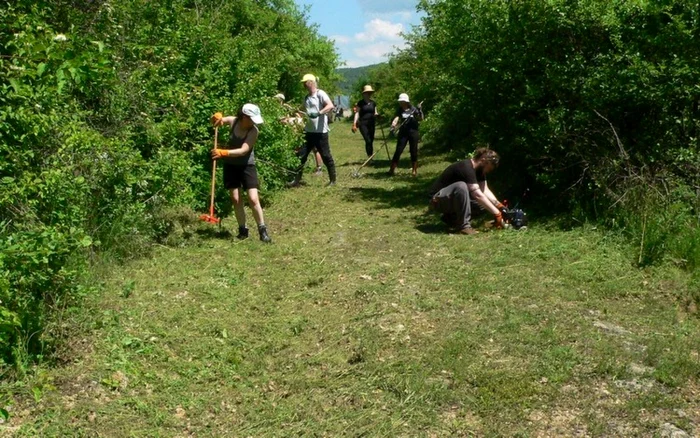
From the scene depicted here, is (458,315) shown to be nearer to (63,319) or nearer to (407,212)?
(63,319)

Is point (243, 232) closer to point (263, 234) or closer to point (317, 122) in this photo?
point (263, 234)

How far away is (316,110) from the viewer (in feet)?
35.6

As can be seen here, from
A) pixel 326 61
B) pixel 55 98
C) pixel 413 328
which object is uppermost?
pixel 326 61

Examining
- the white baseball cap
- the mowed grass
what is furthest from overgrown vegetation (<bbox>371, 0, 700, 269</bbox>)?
the white baseball cap

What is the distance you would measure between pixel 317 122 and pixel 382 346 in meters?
6.73

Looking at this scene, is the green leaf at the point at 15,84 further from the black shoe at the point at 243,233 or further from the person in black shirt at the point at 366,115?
the person in black shirt at the point at 366,115

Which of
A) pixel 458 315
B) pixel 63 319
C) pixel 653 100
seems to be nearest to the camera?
pixel 63 319

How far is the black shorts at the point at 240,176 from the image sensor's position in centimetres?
739

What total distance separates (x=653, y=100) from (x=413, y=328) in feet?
12.6

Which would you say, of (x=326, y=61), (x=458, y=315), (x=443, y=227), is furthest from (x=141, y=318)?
(x=326, y=61)

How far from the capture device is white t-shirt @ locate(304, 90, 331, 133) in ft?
35.7

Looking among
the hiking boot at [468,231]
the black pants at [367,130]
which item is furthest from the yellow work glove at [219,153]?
the black pants at [367,130]

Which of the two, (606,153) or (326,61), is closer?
(606,153)

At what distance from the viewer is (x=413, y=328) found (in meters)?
5.03
